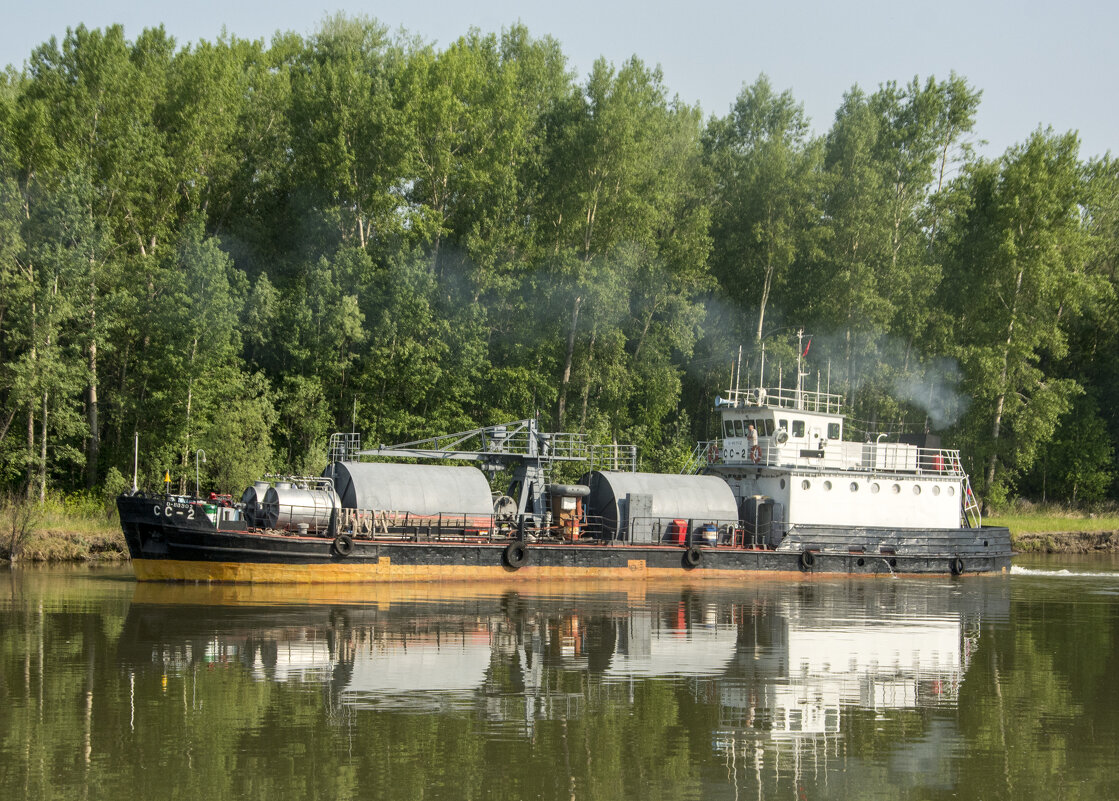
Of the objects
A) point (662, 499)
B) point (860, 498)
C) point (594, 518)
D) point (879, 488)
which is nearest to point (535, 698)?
point (594, 518)

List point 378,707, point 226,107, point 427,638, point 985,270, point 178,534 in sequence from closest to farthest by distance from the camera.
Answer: point 378,707
point 427,638
point 178,534
point 226,107
point 985,270

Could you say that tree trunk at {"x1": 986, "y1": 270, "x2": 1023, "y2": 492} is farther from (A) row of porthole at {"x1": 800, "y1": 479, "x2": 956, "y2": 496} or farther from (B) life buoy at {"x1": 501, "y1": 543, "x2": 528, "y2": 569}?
(B) life buoy at {"x1": 501, "y1": 543, "x2": 528, "y2": 569}

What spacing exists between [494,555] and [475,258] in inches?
772

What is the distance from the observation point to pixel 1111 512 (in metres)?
62.8

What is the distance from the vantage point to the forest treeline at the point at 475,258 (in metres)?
43.3

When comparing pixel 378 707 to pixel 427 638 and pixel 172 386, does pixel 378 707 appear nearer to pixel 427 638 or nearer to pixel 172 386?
pixel 427 638

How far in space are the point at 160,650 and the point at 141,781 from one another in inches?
323

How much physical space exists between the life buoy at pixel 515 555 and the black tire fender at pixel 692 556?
5.39 meters

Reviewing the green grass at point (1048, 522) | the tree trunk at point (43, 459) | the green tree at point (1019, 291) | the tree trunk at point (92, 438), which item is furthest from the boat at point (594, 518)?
the green tree at point (1019, 291)

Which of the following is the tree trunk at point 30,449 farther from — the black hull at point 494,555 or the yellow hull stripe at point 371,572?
the black hull at point 494,555

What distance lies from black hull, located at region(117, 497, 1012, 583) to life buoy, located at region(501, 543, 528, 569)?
7 cm

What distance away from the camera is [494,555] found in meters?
33.8

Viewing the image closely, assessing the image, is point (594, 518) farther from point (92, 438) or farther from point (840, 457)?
point (92, 438)

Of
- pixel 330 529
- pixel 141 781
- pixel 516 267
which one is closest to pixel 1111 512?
pixel 516 267
